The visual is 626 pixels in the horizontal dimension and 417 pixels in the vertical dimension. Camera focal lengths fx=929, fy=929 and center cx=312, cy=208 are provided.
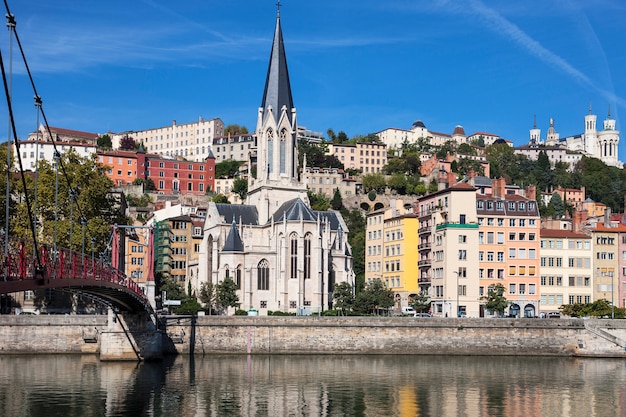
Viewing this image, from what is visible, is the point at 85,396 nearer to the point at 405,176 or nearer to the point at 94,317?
the point at 94,317

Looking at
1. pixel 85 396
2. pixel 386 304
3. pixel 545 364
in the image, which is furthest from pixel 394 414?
pixel 386 304

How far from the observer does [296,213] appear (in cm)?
8850

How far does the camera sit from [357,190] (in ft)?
504

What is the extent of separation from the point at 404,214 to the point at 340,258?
7.70 meters

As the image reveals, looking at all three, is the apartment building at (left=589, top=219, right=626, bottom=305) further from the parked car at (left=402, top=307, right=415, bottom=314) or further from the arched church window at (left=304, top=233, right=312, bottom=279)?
the arched church window at (left=304, top=233, right=312, bottom=279)

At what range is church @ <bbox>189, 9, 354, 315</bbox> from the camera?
281 ft

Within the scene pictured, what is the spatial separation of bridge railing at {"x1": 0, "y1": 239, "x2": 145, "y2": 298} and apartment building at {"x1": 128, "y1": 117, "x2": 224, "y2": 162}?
139215 mm

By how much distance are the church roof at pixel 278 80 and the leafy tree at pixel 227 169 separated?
214 ft

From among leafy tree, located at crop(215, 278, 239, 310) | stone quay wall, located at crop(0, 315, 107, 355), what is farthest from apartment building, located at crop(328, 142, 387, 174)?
stone quay wall, located at crop(0, 315, 107, 355)

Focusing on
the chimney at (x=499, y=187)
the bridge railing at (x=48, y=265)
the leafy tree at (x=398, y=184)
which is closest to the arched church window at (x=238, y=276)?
the chimney at (x=499, y=187)

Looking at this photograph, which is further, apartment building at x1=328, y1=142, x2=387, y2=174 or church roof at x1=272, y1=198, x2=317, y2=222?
apartment building at x1=328, y1=142, x2=387, y2=174

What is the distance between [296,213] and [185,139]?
105 metres

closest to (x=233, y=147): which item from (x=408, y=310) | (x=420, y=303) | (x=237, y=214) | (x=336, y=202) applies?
(x=336, y=202)

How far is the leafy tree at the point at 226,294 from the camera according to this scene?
262 feet
